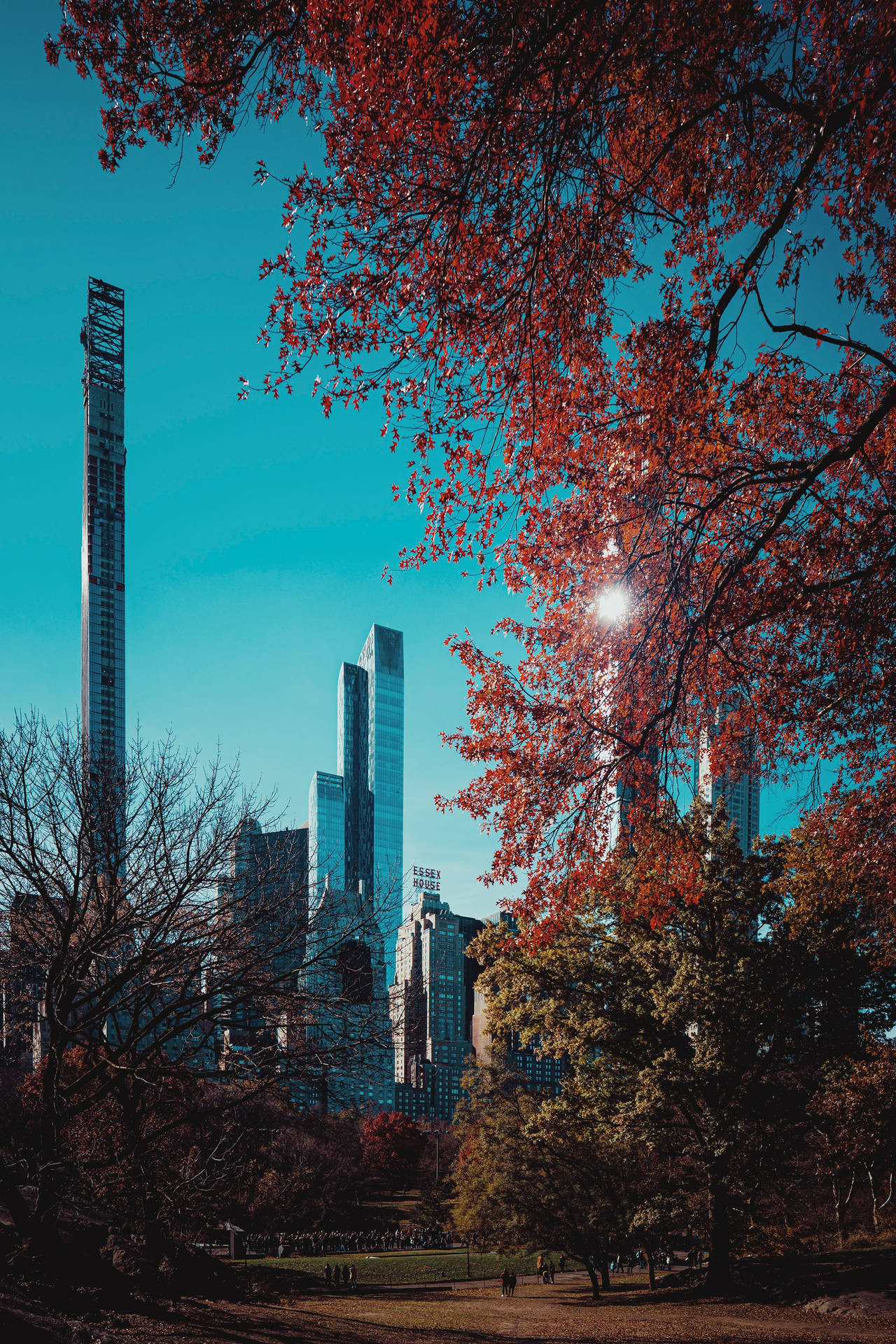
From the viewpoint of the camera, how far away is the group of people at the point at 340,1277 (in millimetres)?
33125

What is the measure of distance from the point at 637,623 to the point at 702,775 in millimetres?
3996

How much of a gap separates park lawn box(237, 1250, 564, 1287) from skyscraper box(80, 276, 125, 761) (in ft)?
361

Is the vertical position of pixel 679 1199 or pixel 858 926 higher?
pixel 858 926

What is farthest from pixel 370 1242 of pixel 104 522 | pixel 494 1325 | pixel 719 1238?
pixel 104 522

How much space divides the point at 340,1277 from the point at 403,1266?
1393 centimetres

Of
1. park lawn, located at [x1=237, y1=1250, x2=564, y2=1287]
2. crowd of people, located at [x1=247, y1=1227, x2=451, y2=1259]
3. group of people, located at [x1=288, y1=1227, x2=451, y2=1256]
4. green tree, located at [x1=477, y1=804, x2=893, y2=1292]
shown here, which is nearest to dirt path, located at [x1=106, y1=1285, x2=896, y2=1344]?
green tree, located at [x1=477, y1=804, x2=893, y2=1292]

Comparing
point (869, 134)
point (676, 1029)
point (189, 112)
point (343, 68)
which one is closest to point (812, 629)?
→ point (869, 134)

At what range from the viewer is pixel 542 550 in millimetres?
10367

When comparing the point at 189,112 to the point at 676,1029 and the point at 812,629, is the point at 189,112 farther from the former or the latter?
the point at 676,1029

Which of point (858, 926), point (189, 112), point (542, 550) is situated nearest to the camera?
point (189, 112)

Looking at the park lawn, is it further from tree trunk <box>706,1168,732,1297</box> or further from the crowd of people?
tree trunk <box>706,1168,732,1297</box>

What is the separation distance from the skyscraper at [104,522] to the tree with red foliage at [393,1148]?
80.6m

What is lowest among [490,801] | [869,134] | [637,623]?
[490,801]

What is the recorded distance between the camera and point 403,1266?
158ft
